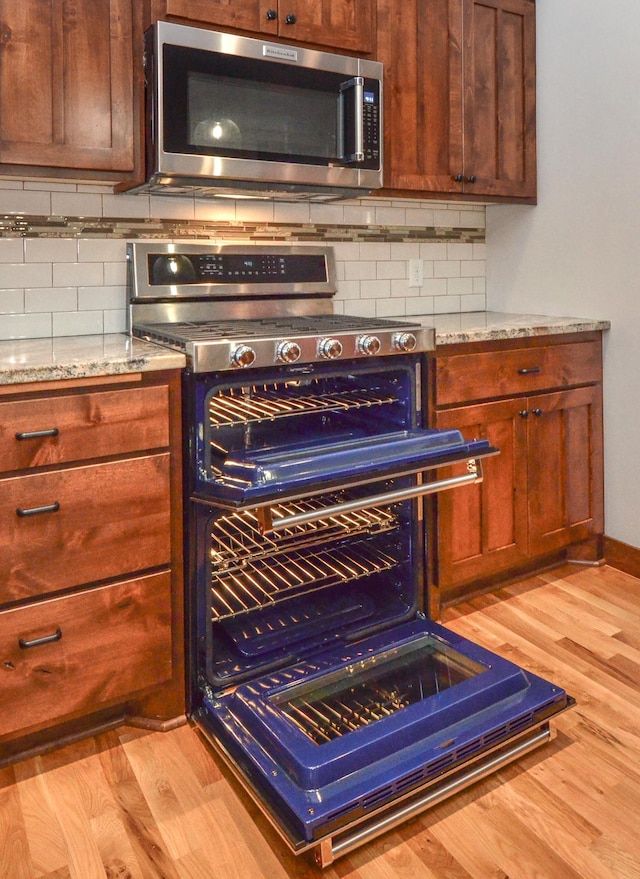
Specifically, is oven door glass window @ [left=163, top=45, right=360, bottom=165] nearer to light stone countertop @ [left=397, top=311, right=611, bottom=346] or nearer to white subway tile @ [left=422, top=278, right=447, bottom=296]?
light stone countertop @ [left=397, top=311, right=611, bottom=346]

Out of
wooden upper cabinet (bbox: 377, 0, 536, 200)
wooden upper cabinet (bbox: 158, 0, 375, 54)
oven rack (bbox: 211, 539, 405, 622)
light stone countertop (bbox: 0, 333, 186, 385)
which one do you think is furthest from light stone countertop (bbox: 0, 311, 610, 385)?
wooden upper cabinet (bbox: 158, 0, 375, 54)

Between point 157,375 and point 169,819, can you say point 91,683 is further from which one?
point 157,375

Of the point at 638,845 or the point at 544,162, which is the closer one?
the point at 638,845

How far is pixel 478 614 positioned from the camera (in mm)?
2424

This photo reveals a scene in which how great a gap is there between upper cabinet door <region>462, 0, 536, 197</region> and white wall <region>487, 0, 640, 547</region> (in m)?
0.06

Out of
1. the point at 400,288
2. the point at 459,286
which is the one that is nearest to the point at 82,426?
the point at 400,288

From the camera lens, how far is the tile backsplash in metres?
2.15

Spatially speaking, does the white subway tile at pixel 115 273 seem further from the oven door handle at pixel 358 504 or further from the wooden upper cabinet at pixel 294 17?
the oven door handle at pixel 358 504

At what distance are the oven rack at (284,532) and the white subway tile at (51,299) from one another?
0.82 m

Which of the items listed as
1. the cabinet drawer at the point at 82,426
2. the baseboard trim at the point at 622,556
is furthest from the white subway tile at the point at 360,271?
the baseboard trim at the point at 622,556

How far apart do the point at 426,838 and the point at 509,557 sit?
122cm

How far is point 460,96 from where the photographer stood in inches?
103

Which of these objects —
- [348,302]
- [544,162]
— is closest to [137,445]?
[348,302]

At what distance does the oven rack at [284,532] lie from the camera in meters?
1.99
